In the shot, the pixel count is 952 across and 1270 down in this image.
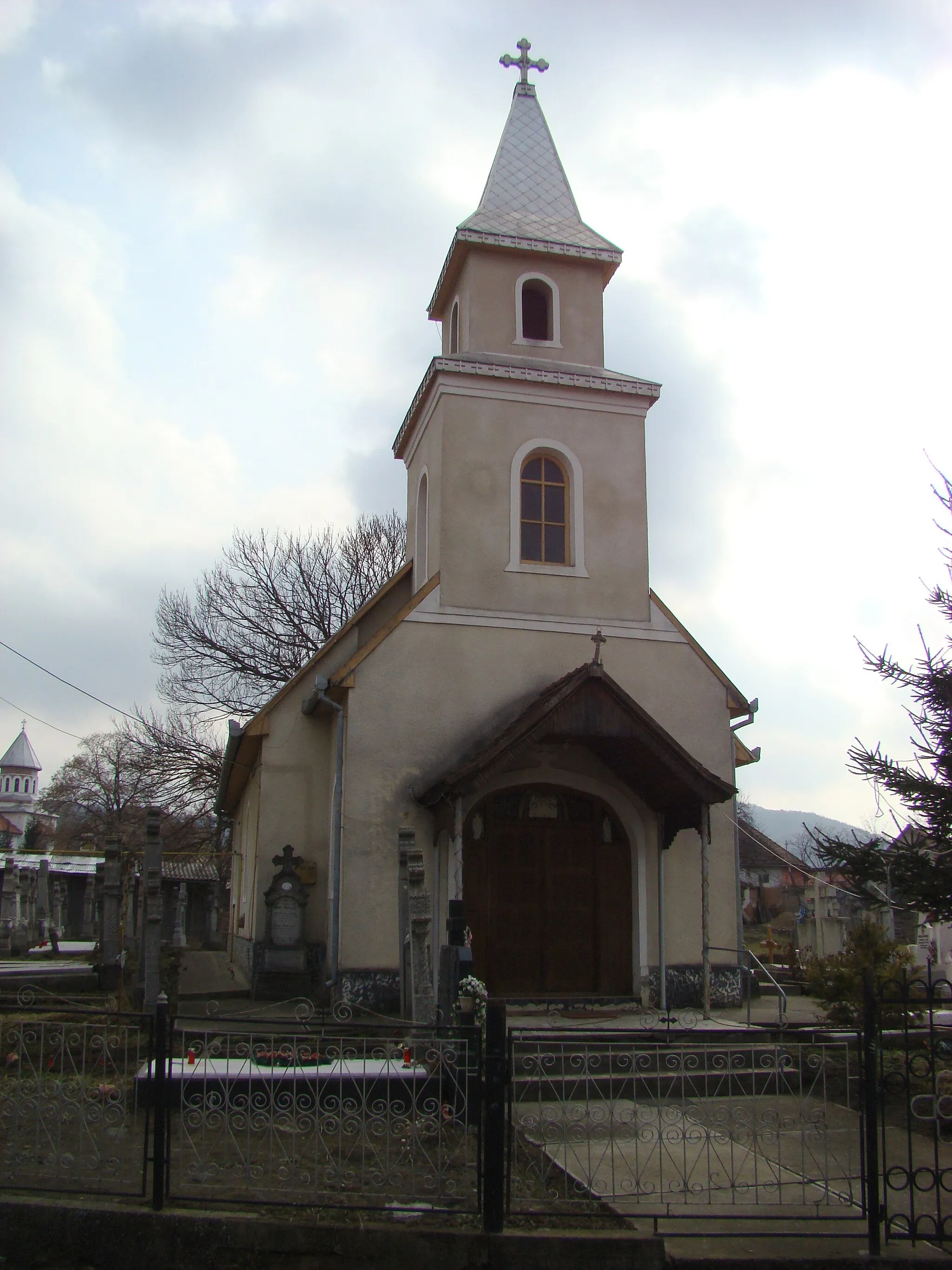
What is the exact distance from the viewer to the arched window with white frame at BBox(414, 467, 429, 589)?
54.9 feet

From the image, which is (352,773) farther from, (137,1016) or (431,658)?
(137,1016)

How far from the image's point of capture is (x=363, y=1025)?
20.6 feet

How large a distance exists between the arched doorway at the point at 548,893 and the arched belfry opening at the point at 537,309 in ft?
23.9

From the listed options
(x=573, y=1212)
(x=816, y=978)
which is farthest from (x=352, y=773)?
(x=573, y=1212)

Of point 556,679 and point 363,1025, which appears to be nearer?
point 363,1025

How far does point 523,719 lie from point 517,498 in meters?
3.87

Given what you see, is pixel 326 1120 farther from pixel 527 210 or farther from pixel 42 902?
pixel 42 902

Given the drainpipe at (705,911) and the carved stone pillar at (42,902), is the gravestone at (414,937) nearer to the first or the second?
the drainpipe at (705,911)

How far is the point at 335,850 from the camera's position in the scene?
14.1 metres

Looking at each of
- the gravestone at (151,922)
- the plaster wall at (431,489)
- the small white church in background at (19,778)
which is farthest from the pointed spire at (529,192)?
the small white church in background at (19,778)

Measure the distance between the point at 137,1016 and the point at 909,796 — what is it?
Result: 22.6 ft

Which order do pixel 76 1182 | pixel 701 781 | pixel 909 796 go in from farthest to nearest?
pixel 701 781, pixel 909 796, pixel 76 1182

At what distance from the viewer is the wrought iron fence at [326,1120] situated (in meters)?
6.43

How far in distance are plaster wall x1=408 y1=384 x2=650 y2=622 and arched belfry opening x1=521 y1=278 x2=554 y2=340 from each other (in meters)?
1.66
